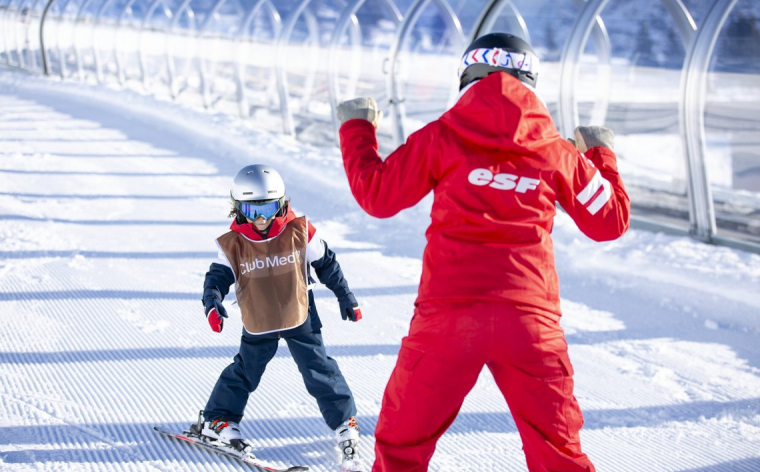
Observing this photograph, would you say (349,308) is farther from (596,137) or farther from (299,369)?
(596,137)

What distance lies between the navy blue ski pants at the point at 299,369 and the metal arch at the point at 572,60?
4641 mm

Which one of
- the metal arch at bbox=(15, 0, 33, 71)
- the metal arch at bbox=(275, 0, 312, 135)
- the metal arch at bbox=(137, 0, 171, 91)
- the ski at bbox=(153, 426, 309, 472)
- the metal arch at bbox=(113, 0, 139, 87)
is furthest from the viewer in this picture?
the metal arch at bbox=(15, 0, 33, 71)

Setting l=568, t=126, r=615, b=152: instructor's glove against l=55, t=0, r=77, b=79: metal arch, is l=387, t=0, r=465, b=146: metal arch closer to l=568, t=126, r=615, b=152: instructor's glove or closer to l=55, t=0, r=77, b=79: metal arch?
l=568, t=126, r=615, b=152: instructor's glove

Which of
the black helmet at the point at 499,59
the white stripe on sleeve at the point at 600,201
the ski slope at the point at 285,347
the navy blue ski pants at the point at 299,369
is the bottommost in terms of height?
the ski slope at the point at 285,347

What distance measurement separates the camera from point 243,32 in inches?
478

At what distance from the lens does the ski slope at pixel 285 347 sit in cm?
314

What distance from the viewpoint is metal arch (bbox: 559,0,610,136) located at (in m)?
6.67

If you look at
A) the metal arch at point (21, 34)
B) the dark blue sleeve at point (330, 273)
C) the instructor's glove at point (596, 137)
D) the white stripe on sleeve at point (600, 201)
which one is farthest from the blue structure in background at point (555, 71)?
the metal arch at point (21, 34)

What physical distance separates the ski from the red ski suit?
36.1 inches

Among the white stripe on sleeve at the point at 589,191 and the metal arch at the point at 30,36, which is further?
the metal arch at the point at 30,36

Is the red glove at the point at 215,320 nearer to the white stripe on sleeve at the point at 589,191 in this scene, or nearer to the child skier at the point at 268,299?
the child skier at the point at 268,299

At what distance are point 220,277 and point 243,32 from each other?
10063mm

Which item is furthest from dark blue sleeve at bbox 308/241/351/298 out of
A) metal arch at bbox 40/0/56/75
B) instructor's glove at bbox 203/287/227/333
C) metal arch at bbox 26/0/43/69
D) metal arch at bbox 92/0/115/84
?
metal arch at bbox 26/0/43/69

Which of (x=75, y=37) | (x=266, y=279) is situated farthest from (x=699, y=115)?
(x=75, y=37)
